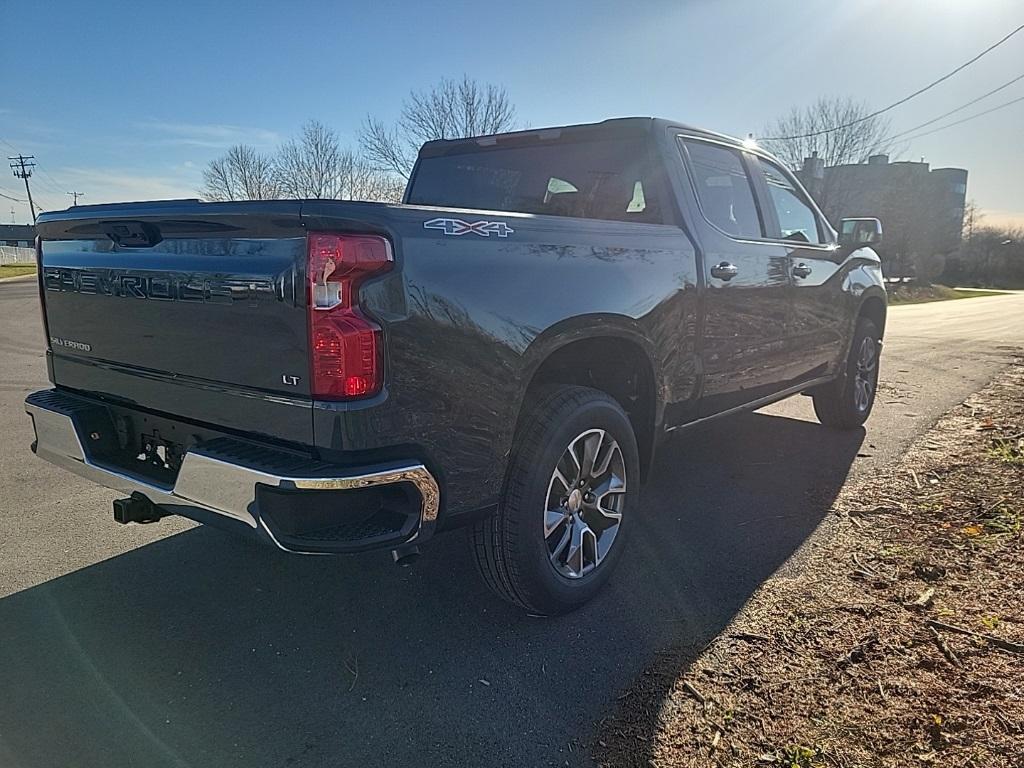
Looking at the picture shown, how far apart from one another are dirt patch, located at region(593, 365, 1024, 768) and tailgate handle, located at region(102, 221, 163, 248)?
223cm

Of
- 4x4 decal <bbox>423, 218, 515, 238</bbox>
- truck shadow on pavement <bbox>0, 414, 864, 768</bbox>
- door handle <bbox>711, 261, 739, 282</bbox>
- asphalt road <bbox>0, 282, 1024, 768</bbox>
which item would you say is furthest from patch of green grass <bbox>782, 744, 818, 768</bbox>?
door handle <bbox>711, 261, 739, 282</bbox>

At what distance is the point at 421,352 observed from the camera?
2.25 metres

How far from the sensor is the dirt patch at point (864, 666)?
7.19ft

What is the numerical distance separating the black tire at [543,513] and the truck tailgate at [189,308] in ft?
2.83

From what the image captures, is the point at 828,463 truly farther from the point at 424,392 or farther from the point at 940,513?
the point at 424,392

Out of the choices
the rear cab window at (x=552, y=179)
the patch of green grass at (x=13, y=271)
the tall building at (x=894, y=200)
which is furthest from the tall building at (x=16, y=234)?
the rear cab window at (x=552, y=179)

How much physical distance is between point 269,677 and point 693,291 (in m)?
2.45

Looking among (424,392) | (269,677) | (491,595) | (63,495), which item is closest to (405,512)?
(424,392)

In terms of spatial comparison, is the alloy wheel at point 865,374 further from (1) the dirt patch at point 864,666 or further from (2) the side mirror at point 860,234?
(1) the dirt patch at point 864,666

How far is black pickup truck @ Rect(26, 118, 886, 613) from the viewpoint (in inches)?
84.5

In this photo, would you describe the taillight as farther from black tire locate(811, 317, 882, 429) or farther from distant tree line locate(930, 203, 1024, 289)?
distant tree line locate(930, 203, 1024, 289)

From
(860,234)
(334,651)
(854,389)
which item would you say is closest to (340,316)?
(334,651)

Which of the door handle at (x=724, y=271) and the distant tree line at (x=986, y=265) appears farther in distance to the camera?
the distant tree line at (x=986, y=265)

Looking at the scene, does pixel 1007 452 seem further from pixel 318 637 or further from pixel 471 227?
pixel 318 637
